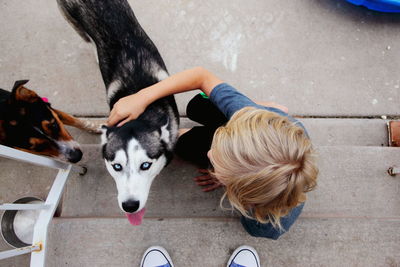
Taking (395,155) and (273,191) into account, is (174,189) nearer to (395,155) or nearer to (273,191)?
(273,191)

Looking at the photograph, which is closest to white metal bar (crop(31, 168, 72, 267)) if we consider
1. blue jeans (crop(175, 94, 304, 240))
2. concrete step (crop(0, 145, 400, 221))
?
concrete step (crop(0, 145, 400, 221))

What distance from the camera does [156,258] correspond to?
1.97 metres

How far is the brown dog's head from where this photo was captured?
6.62ft

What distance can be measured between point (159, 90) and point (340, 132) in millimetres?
1984

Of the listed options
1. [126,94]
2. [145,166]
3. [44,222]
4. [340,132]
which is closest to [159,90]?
[126,94]

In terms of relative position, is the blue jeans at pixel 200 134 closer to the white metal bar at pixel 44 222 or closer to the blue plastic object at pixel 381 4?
the white metal bar at pixel 44 222

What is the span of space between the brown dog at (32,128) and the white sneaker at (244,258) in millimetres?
1456

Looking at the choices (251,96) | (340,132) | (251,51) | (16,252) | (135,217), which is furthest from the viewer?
(251,51)

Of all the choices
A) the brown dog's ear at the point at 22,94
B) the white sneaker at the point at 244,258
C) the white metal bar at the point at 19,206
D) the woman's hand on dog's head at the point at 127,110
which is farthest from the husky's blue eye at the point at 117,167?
the white sneaker at the point at 244,258

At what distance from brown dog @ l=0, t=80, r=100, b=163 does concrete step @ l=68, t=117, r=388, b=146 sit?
2.08 feet

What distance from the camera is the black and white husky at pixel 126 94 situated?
1726 millimetres

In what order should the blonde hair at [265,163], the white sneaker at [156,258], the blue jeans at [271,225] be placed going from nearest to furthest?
the blonde hair at [265,163]
the blue jeans at [271,225]
the white sneaker at [156,258]

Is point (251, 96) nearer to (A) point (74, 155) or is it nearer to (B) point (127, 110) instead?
(B) point (127, 110)

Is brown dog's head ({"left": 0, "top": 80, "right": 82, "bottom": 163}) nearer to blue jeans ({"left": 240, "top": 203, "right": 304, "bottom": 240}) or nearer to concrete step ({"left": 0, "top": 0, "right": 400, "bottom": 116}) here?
concrete step ({"left": 0, "top": 0, "right": 400, "bottom": 116})
